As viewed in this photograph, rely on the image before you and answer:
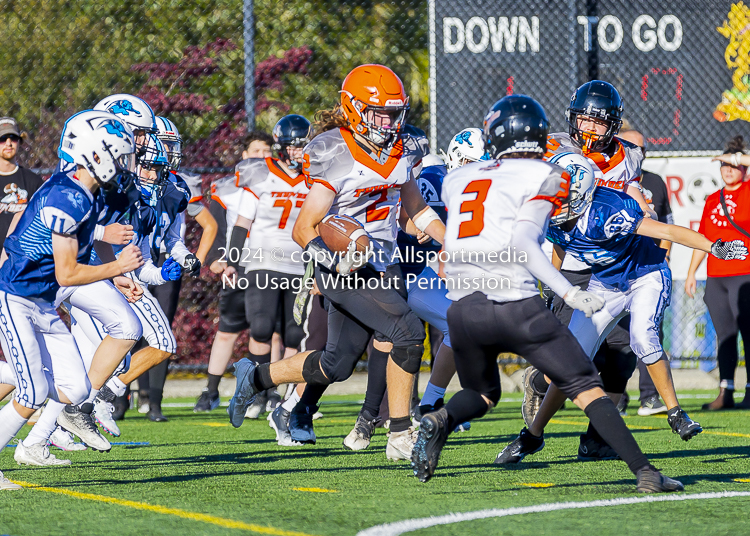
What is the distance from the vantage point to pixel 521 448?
18.4 feet

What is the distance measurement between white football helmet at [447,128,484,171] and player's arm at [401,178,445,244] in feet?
4.44

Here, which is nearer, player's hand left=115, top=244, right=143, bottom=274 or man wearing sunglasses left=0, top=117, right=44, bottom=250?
player's hand left=115, top=244, right=143, bottom=274

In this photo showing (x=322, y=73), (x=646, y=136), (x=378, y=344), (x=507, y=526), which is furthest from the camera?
(x=322, y=73)

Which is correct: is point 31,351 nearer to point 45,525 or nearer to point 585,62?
point 45,525

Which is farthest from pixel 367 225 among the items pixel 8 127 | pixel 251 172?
pixel 8 127

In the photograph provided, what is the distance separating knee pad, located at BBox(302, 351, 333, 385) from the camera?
582 cm

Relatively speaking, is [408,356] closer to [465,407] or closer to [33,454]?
[465,407]

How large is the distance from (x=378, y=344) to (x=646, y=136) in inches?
220

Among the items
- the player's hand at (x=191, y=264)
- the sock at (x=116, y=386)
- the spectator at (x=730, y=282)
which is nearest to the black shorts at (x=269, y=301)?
the sock at (x=116, y=386)

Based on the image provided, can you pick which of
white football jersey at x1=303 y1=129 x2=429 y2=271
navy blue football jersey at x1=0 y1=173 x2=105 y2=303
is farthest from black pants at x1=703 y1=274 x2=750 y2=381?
navy blue football jersey at x1=0 y1=173 x2=105 y2=303

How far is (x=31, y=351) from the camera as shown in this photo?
15.9ft

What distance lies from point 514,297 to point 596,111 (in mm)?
2224

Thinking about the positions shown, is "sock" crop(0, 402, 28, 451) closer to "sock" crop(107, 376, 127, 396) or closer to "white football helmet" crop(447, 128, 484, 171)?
"sock" crop(107, 376, 127, 396)

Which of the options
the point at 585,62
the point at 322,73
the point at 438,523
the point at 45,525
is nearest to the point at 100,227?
the point at 45,525
